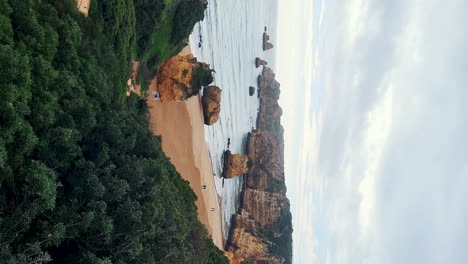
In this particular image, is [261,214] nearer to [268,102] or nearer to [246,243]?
[246,243]

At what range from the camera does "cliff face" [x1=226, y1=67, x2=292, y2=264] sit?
68.9 metres

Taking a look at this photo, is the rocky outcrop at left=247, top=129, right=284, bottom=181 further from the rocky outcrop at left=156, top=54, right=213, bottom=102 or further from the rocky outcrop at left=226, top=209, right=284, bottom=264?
the rocky outcrop at left=156, top=54, right=213, bottom=102

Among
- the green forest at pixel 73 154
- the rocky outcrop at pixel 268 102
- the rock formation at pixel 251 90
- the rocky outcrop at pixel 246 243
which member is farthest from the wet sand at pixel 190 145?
the rocky outcrop at pixel 268 102

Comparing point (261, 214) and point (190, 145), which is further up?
point (190, 145)

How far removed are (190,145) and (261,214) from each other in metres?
24.4

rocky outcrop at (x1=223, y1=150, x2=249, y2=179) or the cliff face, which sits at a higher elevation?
rocky outcrop at (x1=223, y1=150, x2=249, y2=179)

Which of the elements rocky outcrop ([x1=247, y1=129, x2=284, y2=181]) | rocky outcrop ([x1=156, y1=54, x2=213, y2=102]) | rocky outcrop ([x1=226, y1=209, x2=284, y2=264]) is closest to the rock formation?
rocky outcrop ([x1=247, y1=129, x2=284, y2=181])

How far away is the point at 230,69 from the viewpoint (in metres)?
76.1

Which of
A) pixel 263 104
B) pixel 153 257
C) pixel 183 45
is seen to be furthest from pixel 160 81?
pixel 263 104

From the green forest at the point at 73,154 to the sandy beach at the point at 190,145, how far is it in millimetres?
14216

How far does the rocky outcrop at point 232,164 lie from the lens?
219 ft

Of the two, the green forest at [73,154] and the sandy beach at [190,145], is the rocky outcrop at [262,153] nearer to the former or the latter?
the sandy beach at [190,145]

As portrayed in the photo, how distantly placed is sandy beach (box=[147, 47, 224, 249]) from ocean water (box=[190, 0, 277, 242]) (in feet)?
8.77

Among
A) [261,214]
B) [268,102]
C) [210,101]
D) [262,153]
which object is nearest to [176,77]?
[210,101]
